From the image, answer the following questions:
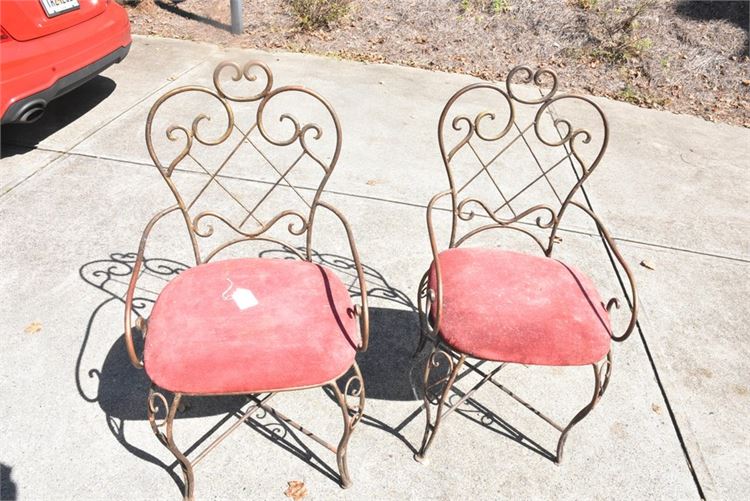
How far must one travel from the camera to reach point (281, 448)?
2.08 metres

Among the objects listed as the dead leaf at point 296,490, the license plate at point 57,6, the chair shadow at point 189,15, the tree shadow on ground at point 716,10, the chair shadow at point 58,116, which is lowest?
the dead leaf at point 296,490

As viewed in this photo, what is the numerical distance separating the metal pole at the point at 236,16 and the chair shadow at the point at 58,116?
62.6 inches

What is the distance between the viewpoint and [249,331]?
170 centimetres

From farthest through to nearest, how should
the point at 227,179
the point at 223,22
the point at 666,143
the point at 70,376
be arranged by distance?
the point at 223,22
the point at 666,143
the point at 227,179
the point at 70,376

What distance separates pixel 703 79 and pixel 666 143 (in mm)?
1648

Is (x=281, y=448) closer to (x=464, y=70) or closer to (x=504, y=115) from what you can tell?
(x=504, y=115)

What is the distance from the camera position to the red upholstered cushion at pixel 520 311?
1763 millimetres

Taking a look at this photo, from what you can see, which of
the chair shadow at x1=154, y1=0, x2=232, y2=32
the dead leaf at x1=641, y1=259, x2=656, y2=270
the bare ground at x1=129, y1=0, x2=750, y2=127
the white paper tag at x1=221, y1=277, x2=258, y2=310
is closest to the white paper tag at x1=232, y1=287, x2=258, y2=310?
the white paper tag at x1=221, y1=277, x2=258, y2=310

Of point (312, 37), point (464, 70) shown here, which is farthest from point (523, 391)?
point (312, 37)

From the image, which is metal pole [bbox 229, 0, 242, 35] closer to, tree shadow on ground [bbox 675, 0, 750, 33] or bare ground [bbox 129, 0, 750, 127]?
bare ground [bbox 129, 0, 750, 127]

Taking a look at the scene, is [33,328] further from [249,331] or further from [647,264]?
[647,264]

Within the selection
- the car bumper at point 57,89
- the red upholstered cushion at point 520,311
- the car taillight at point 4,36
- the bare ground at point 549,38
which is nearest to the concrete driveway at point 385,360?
the car bumper at point 57,89

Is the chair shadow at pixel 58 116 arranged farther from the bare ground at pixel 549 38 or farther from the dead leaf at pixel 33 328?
the dead leaf at pixel 33 328

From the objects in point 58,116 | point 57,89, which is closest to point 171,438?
point 57,89
